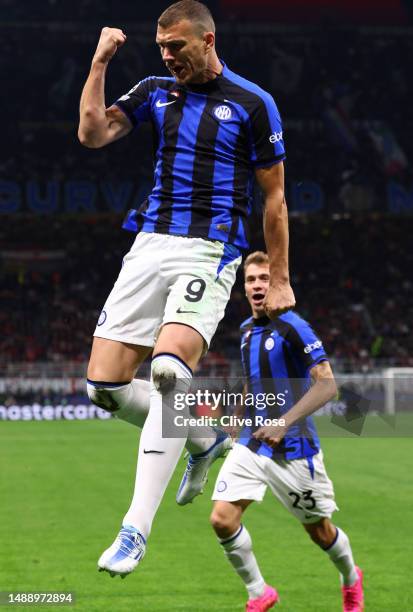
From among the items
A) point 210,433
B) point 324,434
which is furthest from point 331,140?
point 210,433

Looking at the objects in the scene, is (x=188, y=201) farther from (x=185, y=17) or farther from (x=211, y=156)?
(x=185, y=17)

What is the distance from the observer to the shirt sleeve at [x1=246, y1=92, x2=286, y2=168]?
4.96 m

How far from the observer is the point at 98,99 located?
4941 mm

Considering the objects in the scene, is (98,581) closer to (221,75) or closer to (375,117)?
(221,75)

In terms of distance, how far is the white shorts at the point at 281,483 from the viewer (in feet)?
24.0

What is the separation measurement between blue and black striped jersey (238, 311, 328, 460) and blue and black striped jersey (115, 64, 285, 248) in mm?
2471

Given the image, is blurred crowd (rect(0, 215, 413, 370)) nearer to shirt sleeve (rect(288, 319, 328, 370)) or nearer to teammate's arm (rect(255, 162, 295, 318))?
shirt sleeve (rect(288, 319, 328, 370))

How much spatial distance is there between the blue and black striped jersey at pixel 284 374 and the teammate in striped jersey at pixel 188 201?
8.01 feet

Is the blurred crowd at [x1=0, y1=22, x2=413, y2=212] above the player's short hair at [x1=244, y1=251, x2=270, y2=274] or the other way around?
the other way around

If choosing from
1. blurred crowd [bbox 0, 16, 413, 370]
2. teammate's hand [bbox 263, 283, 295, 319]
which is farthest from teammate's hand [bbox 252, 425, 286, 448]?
blurred crowd [bbox 0, 16, 413, 370]

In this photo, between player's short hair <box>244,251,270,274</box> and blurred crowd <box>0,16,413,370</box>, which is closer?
player's short hair <box>244,251,270,274</box>

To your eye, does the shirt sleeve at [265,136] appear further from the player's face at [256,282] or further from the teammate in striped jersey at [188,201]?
the player's face at [256,282]

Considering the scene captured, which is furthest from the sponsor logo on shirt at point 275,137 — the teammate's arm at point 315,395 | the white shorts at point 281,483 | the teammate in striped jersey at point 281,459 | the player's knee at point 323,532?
the player's knee at point 323,532

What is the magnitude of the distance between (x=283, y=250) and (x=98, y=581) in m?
4.69
